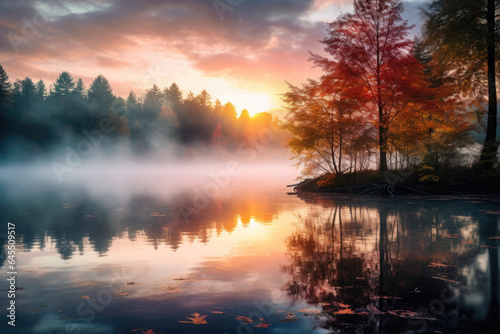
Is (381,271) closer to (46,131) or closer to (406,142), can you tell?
(406,142)

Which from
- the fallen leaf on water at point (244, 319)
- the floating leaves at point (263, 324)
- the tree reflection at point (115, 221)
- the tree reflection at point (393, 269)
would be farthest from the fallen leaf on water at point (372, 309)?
the tree reflection at point (115, 221)

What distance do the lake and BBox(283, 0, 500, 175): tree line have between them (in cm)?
1268

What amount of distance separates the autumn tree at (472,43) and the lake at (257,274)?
14.9m

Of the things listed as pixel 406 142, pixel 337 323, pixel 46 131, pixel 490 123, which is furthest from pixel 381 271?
pixel 46 131

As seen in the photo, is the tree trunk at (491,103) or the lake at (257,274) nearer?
the lake at (257,274)

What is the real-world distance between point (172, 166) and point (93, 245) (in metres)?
107

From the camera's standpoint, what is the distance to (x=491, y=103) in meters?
31.0

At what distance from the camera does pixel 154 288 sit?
28.4ft

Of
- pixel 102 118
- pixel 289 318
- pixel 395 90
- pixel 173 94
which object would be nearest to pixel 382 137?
pixel 395 90

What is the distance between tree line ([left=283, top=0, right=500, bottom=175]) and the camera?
100 feet

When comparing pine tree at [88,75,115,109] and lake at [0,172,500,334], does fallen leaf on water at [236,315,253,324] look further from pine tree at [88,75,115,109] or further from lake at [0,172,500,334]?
pine tree at [88,75,115,109]

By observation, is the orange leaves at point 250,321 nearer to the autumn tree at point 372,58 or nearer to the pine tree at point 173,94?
the autumn tree at point 372,58

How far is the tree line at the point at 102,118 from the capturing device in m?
91.8

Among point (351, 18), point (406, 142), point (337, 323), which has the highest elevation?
point (351, 18)
